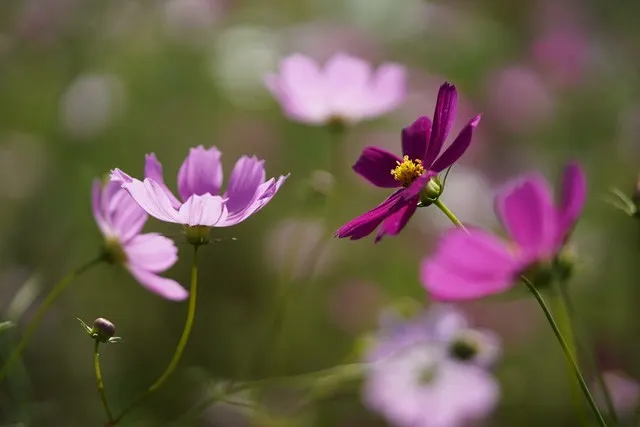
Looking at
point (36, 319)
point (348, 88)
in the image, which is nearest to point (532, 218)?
point (36, 319)

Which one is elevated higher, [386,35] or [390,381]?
[386,35]

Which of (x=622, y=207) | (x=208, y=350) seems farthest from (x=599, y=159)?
(x=622, y=207)

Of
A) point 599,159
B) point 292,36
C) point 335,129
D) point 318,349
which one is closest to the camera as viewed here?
point 335,129

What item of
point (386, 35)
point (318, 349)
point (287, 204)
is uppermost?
point (386, 35)

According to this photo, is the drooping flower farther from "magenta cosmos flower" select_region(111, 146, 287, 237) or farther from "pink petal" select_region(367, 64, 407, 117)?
"magenta cosmos flower" select_region(111, 146, 287, 237)

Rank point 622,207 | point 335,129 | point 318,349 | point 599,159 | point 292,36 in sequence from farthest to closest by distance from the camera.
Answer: point 292,36, point 599,159, point 318,349, point 335,129, point 622,207

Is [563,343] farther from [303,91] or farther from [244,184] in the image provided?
[303,91]

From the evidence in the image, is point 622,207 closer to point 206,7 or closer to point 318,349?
point 318,349
